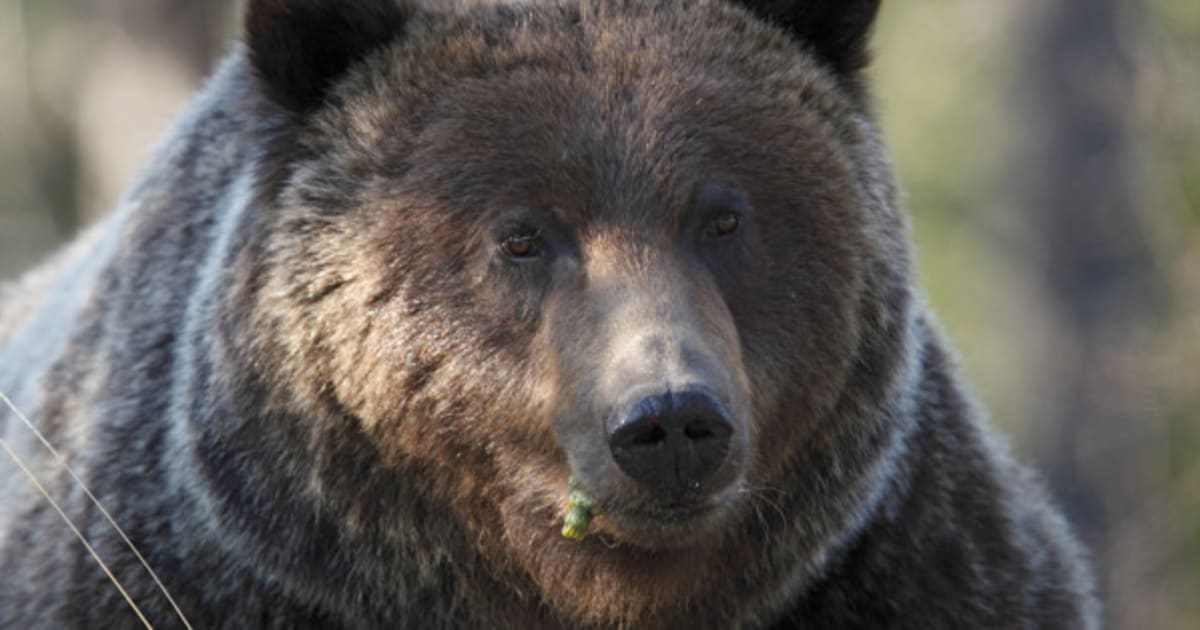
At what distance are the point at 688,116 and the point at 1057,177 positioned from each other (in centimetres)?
944

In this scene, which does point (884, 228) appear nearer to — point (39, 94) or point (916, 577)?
point (916, 577)

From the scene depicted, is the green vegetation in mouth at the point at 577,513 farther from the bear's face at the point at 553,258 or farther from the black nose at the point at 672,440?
the black nose at the point at 672,440

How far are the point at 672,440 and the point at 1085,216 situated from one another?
33.1ft

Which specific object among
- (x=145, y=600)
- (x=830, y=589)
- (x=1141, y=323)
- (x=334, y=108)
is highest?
(x=334, y=108)

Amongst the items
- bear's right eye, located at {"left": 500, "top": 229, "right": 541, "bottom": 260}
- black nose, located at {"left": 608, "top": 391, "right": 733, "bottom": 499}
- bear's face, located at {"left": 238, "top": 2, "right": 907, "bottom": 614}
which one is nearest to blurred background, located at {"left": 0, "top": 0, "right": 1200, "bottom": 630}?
bear's face, located at {"left": 238, "top": 2, "right": 907, "bottom": 614}

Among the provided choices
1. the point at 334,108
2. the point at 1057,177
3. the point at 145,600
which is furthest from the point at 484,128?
the point at 1057,177

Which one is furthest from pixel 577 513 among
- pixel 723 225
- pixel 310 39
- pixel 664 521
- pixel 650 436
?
pixel 310 39

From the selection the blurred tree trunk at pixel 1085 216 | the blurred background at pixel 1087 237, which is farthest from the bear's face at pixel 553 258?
the blurred tree trunk at pixel 1085 216

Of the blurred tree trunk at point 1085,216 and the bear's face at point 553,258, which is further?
the blurred tree trunk at point 1085,216

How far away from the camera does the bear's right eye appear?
16.6 ft

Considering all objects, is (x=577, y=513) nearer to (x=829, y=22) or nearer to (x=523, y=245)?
(x=523, y=245)

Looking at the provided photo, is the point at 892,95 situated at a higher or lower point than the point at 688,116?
lower

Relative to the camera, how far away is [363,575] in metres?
5.33

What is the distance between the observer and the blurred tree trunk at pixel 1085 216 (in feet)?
44.8
